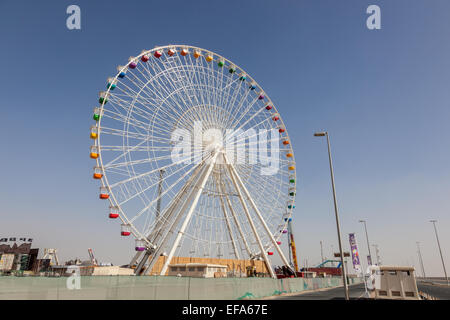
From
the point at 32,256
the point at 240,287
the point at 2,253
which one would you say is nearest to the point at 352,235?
the point at 240,287

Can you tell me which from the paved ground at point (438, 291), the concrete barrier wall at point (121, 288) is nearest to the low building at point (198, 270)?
the concrete barrier wall at point (121, 288)

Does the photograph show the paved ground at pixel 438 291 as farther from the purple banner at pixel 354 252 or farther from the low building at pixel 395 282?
the low building at pixel 395 282

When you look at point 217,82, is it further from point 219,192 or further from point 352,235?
point 352,235

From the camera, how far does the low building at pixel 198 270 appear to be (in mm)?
27109

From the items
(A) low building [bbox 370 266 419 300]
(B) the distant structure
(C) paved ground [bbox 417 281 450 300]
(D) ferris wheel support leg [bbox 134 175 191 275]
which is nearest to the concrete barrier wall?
(D) ferris wheel support leg [bbox 134 175 191 275]

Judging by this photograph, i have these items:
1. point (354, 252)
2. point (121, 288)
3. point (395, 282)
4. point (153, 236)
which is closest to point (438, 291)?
point (354, 252)

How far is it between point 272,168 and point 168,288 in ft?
62.0

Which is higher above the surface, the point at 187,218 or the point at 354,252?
the point at 187,218

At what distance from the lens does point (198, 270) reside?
2741 cm

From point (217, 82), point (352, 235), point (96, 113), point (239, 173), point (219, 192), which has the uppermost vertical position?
point (217, 82)

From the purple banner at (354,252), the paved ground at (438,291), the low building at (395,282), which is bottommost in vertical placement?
the paved ground at (438,291)

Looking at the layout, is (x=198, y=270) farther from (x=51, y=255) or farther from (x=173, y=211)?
(x=51, y=255)

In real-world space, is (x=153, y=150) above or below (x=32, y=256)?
above

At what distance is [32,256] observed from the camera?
74438mm
